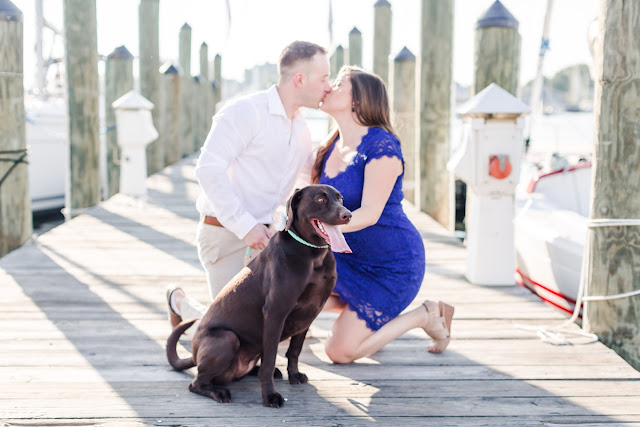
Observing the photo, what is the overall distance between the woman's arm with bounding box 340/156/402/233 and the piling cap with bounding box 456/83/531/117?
63.3 inches

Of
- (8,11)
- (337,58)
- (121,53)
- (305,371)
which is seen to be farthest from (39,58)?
(305,371)

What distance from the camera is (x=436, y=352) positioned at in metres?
3.43

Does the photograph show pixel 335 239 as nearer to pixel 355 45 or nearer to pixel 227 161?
pixel 227 161

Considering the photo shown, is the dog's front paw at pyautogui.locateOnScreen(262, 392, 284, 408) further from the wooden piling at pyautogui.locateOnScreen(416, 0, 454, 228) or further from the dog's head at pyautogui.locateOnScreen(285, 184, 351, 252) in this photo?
the wooden piling at pyautogui.locateOnScreen(416, 0, 454, 228)

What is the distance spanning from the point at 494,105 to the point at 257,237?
2257 mm

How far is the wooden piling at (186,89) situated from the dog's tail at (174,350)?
44.7 feet

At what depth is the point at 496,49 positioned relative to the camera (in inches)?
219

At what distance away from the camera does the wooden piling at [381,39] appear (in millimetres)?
10711

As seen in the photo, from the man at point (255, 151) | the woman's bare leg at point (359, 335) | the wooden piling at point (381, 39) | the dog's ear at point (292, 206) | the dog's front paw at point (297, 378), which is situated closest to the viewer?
the dog's ear at point (292, 206)

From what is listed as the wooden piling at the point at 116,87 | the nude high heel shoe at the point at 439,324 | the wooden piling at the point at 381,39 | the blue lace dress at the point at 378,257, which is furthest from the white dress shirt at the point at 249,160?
the wooden piling at the point at 381,39

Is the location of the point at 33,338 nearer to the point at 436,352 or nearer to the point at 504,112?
the point at 436,352

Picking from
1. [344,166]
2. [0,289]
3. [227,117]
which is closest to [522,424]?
[344,166]

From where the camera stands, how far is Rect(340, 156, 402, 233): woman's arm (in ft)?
10.7

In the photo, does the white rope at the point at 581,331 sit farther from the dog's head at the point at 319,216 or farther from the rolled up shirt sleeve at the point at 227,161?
the rolled up shirt sleeve at the point at 227,161
